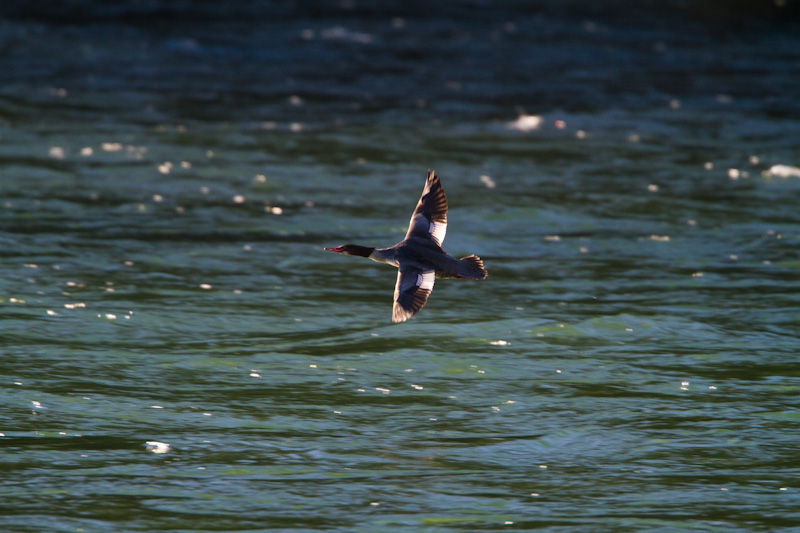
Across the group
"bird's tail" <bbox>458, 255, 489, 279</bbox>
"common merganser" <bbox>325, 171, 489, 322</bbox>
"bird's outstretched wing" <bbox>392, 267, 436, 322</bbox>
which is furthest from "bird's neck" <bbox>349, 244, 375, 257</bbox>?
"bird's tail" <bbox>458, 255, 489, 279</bbox>

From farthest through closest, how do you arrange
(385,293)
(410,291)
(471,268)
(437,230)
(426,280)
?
(385,293)
(437,230)
(471,268)
(426,280)
(410,291)

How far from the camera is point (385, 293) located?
10.6 m

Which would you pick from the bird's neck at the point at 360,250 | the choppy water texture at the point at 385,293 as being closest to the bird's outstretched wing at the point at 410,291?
the bird's neck at the point at 360,250

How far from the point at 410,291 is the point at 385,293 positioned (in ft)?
11.1

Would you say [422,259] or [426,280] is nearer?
[426,280]

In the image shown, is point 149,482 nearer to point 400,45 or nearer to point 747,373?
point 747,373

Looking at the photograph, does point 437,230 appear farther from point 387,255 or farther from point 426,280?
point 426,280

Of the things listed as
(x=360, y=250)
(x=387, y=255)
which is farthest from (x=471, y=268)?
(x=360, y=250)

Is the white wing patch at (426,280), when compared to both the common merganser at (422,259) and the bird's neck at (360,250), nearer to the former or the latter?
the common merganser at (422,259)

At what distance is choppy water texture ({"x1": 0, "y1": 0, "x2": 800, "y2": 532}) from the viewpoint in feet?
21.9

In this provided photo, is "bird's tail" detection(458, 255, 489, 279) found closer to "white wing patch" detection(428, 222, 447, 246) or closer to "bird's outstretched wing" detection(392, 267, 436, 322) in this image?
"bird's outstretched wing" detection(392, 267, 436, 322)

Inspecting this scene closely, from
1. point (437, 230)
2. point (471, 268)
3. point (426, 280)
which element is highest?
point (437, 230)

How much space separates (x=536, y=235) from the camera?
1250 centimetres

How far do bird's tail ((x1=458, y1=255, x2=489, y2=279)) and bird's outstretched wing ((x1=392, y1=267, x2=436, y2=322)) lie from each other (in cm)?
18
